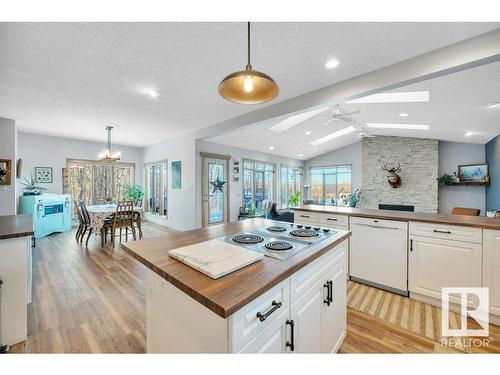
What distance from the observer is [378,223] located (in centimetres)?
248

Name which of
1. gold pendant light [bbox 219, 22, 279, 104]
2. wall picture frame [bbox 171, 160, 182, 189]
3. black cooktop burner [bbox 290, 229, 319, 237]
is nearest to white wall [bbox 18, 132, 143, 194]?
wall picture frame [bbox 171, 160, 182, 189]

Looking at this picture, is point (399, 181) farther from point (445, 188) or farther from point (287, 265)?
point (287, 265)

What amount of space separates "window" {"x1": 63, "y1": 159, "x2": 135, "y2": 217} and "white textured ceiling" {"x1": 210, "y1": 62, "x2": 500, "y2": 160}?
142 inches

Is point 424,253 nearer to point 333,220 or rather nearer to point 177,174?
point 333,220

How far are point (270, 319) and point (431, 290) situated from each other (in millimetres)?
2213

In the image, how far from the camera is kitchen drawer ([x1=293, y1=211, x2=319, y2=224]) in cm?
298

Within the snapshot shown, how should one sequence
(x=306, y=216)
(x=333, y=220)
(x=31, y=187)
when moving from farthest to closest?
1. (x=31, y=187)
2. (x=306, y=216)
3. (x=333, y=220)

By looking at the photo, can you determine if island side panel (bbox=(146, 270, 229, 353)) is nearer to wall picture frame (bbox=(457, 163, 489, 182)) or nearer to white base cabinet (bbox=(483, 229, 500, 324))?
white base cabinet (bbox=(483, 229, 500, 324))

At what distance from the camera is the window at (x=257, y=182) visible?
7.21 metres

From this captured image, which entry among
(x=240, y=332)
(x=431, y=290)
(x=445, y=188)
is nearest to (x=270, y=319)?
(x=240, y=332)

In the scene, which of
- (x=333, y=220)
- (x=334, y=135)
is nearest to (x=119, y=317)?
(x=333, y=220)

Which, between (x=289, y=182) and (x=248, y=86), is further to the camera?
(x=289, y=182)

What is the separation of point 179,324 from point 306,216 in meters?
2.36

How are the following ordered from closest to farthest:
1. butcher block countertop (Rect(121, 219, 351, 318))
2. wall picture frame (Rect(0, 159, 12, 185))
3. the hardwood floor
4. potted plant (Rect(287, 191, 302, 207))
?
butcher block countertop (Rect(121, 219, 351, 318))
the hardwood floor
wall picture frame (Rect(0, 159, 12, 185))
potted plant (Rect(287, 191, 302, 207))
